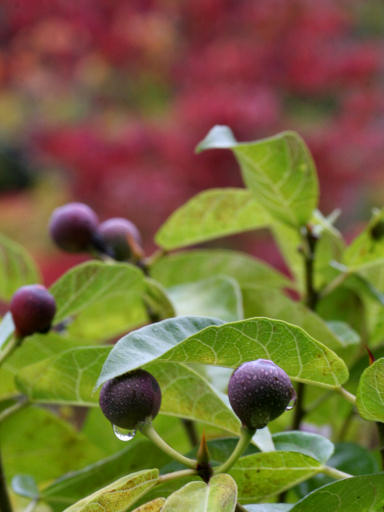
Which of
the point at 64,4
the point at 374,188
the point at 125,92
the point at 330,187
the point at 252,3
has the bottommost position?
the point at 374,188

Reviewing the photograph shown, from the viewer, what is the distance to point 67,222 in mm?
631

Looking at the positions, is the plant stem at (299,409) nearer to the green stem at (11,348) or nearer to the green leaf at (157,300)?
the green leaf at (157,300)

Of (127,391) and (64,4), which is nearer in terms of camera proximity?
(127,391)

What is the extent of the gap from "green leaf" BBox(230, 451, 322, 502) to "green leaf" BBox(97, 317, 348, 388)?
5 cm

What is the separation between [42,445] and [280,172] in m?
0.31

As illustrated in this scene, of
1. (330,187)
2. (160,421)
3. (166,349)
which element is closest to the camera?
(166,349)

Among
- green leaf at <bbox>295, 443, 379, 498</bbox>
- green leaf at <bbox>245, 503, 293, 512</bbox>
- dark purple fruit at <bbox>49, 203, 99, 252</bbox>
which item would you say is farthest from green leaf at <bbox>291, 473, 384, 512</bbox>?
dark purple fruit at <bbox>49, 203, 99, 252</bbox>

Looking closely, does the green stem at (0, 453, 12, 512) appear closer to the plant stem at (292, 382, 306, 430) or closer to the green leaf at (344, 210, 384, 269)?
the plant stem at (292, 382, 306, 430)

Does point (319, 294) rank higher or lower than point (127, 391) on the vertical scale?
lower

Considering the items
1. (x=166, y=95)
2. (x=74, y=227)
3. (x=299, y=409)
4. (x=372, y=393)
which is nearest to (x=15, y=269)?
(x=74, y=227)

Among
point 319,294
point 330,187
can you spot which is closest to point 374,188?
point 330,187

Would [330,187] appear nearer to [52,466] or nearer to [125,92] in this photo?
[125,92]

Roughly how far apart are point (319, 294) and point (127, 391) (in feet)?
1.08

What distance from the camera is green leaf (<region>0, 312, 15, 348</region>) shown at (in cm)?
47
